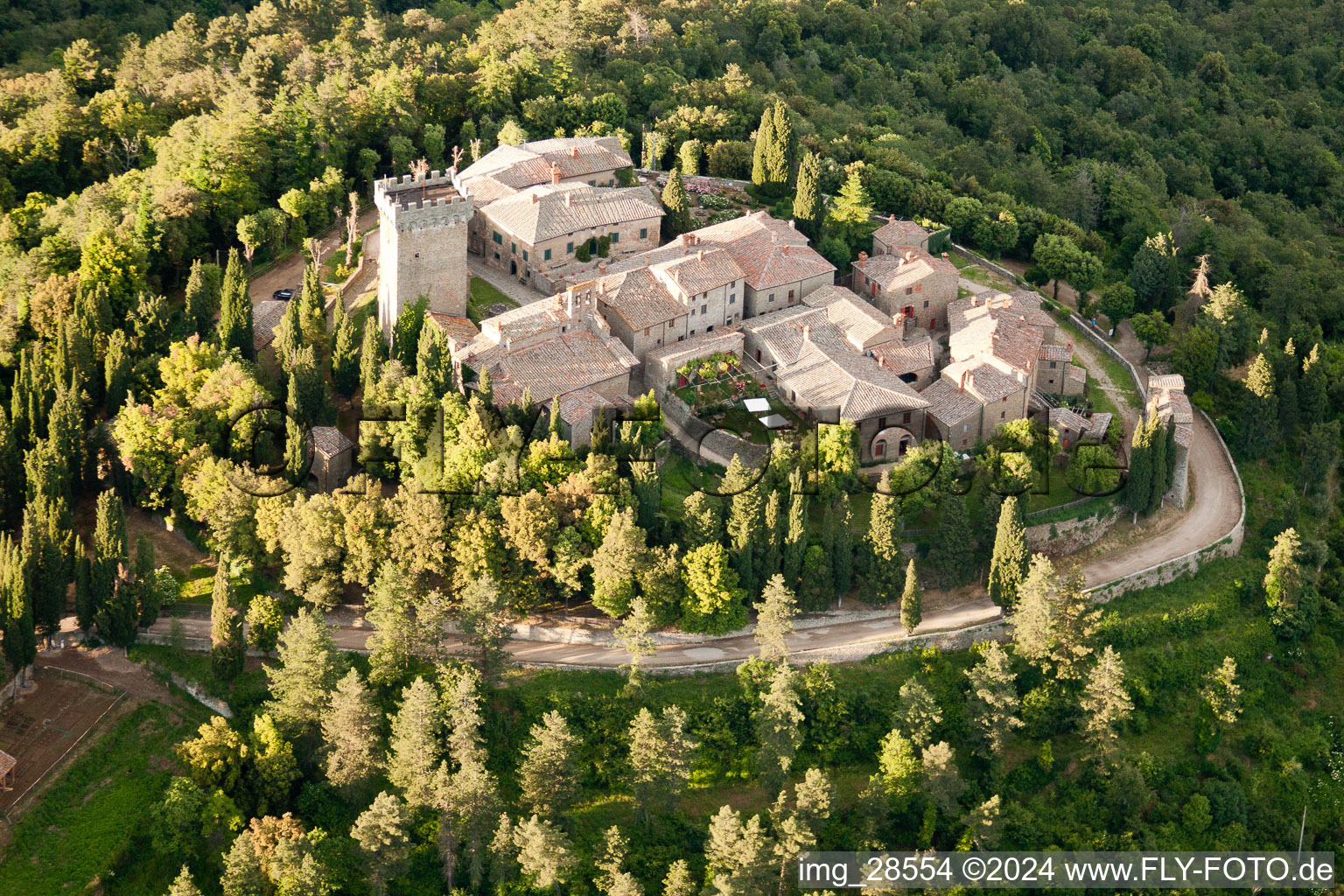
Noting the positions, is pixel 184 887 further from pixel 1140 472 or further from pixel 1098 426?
pixel 1098 426

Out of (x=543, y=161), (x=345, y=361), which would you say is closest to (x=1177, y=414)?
(x=543, y=161)

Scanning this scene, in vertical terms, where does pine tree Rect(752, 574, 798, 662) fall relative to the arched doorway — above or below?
below

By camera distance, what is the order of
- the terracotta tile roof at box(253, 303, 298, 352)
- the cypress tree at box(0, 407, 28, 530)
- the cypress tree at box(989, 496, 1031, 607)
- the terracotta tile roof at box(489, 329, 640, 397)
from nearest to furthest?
the cypress tree at box(989, 496, 1031, 607)
the cypress tree at box(0, 407, 28, 530)
the terracotta tile roof at box(489, 329, 640, 397)
the terracotta tile roof at box(253, 303, 298, 352)

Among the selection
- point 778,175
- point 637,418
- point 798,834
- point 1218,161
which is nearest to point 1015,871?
point 798,834

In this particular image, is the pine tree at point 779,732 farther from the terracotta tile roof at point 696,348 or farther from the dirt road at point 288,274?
the dirt road at point 288,274

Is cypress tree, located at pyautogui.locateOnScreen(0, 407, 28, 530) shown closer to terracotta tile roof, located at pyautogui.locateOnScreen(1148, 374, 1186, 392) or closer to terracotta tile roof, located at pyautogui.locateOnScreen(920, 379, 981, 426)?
terracotta tile roof, located at pyautogui.locateOnScreen(920, 379, 981, 426)

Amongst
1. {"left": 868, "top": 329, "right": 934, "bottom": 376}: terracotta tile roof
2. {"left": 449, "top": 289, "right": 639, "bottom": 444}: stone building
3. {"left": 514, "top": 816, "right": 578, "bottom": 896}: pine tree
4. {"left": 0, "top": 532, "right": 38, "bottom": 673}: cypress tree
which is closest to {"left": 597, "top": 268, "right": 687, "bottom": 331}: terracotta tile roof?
{"left": 449, "top": 289, "right": 639, "bottom": 444}: stone building

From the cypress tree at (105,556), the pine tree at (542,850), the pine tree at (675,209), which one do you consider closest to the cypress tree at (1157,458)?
the pine tree at (675,209)
